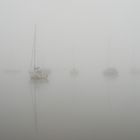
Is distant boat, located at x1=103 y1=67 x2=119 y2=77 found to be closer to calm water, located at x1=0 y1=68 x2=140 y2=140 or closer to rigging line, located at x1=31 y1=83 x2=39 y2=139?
calm water, located at x1=0 y1=68 x2=140 y2=140

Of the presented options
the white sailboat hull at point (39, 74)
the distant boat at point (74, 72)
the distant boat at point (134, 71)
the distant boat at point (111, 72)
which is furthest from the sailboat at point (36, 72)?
the distant boat at point (134, 71)

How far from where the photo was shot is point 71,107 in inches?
48.1

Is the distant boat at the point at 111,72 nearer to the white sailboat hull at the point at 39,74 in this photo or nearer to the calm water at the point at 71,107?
the calm water at the point at 71,107

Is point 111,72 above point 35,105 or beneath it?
above

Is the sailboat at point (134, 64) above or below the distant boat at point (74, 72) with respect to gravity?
above

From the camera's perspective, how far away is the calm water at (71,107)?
1.19 m

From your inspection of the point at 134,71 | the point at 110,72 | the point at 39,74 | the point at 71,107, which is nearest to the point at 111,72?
the point at 110,72

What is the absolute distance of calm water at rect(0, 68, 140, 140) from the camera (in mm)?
1186

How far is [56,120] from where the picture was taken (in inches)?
49.1

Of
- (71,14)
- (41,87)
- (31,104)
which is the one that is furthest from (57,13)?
(31,104)

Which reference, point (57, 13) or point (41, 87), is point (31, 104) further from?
point (57, 13)

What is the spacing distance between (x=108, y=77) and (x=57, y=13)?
52 centimetres

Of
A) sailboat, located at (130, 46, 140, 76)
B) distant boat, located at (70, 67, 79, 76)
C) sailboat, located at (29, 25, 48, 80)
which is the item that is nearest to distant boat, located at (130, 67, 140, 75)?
sailboat, located at (130, 46, 140, 76)

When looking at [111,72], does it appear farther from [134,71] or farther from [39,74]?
[39,74]
